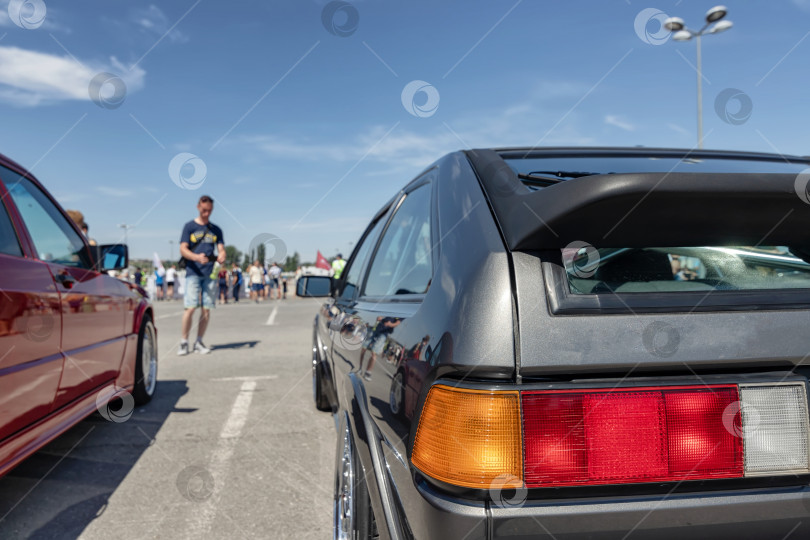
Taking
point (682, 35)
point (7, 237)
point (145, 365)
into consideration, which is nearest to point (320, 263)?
point (682, 35)

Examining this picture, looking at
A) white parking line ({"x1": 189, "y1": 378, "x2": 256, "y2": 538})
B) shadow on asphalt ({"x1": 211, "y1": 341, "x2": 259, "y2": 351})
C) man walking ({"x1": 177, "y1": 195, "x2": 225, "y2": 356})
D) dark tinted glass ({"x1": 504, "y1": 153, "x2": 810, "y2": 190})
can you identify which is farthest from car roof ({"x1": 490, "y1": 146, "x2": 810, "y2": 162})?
shadow on asphalt ({"x1": 211, "y1": 341, "x2": 259, "y2": 351})

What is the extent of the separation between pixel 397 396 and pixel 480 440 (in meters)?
0.34

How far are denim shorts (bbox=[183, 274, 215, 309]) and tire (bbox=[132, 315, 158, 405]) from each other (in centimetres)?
212

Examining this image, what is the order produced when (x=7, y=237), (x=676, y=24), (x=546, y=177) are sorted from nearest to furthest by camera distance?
(x=546, y=177), (x=7, y=237), (x=676, y=24)

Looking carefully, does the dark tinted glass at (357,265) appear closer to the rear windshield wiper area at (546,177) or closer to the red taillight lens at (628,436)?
the rear windshield wiper area at (546,177)

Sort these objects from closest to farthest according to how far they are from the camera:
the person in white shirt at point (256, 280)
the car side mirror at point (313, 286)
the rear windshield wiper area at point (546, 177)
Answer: the rear windshield wiper area at point (546, 177) → the car side mirror at point (313, 286) → the person in white shirt at point (256, 280)

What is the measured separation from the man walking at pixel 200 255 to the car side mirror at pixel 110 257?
316 cm

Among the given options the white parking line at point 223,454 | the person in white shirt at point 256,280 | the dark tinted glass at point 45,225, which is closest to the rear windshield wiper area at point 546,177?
the white parking line at point 223,454

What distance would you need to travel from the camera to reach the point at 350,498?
195cm

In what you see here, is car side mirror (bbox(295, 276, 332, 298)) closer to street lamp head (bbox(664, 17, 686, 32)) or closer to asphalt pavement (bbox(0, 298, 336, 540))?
asphalt pavement (bbox(0, 298, 336, 540))

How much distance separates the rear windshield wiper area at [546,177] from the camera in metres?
1.62

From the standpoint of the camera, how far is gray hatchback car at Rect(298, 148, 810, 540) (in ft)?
3.56

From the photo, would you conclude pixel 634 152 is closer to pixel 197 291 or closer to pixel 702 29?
pixel 197 291

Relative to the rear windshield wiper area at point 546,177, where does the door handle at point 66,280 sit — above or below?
below
